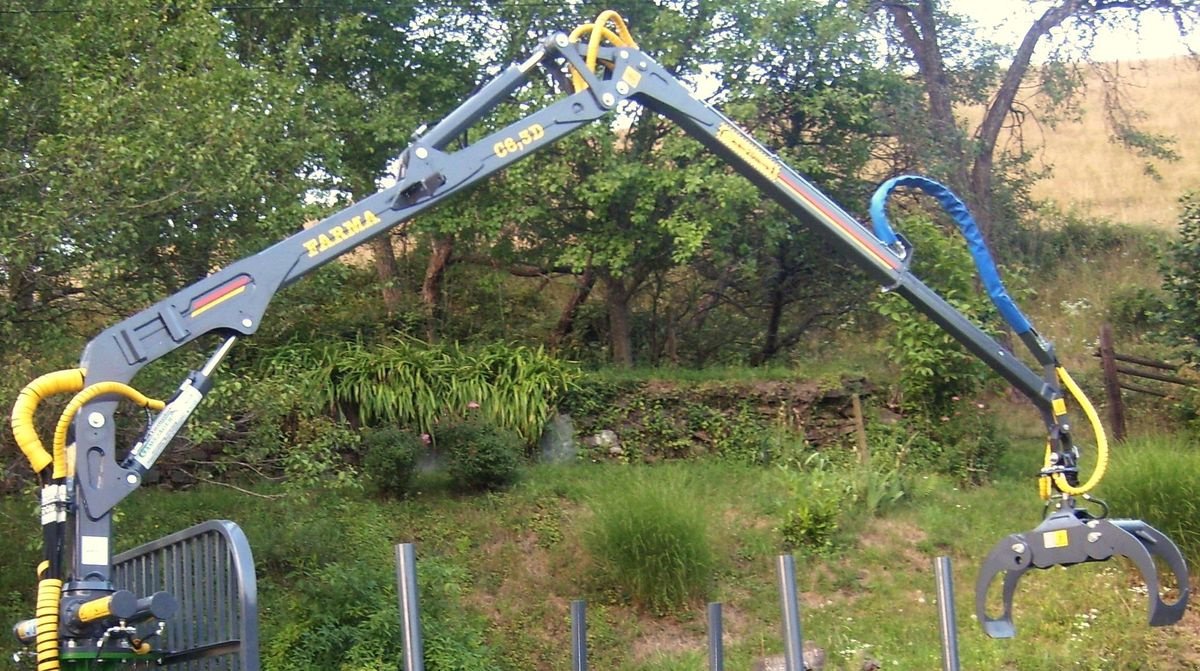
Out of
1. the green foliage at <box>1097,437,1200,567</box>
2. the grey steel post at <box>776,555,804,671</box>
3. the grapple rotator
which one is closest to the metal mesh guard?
the grey steel post at <box>776,555,804,671</box>

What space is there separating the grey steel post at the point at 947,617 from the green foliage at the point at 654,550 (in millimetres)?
3041

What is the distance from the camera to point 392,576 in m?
7.73

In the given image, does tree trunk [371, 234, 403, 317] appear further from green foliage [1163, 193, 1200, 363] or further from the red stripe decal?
the red stripe decal

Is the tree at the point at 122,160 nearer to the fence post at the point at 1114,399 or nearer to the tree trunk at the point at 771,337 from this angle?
the tree trunk at the point at 771,337

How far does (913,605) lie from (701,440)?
10.7 feet

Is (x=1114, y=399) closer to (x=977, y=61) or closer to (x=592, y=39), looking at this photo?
(x=977, y=61)

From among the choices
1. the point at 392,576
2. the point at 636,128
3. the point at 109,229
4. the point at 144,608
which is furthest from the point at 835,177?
the point at 144,608

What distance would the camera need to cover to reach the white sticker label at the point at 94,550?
403 centimetres

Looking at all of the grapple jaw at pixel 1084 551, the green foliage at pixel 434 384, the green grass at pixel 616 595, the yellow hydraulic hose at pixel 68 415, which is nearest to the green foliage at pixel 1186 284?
the green grass at pixel 616 595

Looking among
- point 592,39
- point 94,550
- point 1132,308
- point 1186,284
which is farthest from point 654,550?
point 1132,308

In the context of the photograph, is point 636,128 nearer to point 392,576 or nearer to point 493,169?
point 392,576

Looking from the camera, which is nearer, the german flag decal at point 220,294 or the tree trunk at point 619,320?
the german flag decal at point 220,294

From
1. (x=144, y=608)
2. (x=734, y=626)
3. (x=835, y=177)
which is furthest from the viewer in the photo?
(x=835, y=177)

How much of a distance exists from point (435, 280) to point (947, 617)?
8493 millimetres
